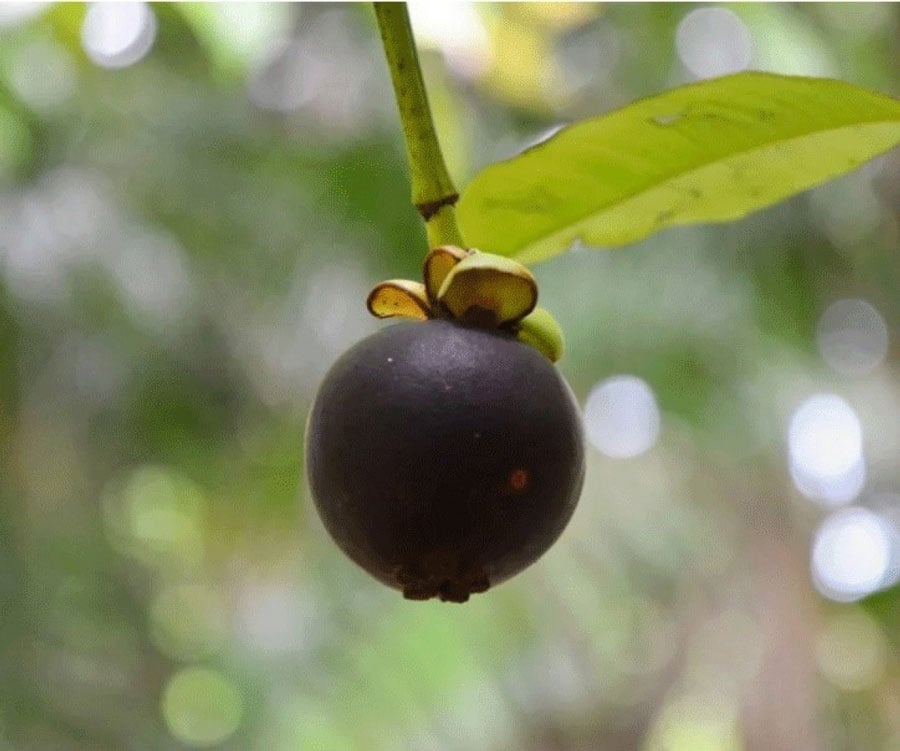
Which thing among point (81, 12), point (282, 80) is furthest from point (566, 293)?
point (81, 12)

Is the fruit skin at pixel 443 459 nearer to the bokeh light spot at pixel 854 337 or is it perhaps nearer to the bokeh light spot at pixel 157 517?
the bokeh light spot at pixel 157 517

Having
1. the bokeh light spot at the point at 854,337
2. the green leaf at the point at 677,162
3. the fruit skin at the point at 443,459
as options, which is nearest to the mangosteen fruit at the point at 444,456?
the fruit skin at the point at 443,459

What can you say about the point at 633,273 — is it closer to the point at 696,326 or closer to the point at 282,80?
the point at 696,326

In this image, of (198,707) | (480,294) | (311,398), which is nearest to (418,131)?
(480,294)

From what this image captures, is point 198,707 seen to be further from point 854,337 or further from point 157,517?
point 854,337

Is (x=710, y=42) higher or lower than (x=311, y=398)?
higher
